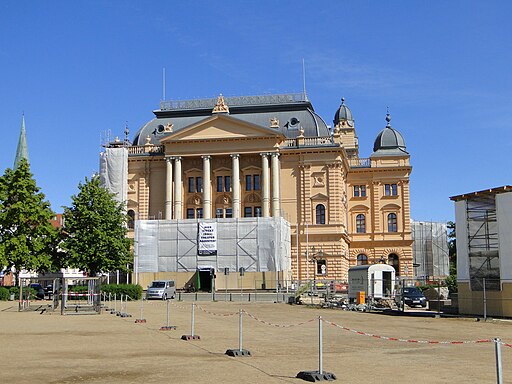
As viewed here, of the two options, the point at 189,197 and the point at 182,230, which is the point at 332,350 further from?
the point at 189,197

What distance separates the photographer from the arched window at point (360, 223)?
87.5 m

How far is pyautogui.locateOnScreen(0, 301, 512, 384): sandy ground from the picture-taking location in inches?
557

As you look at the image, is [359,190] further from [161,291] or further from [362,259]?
[161,291]

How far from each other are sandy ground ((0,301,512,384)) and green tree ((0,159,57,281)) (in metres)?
27.9

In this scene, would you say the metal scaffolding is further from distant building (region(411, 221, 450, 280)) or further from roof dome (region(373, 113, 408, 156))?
distant building (region(411, 221, 450, 280))

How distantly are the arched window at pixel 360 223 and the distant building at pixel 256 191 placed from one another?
14cm

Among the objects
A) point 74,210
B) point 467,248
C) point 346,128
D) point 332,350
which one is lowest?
point 332,350

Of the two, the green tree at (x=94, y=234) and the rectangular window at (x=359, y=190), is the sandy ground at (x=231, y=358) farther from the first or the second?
the rectangular window at (x=359, y=190)

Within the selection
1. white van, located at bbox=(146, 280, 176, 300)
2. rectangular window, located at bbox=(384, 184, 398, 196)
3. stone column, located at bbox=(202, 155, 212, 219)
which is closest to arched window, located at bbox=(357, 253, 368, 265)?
rectangular window, located at bbox=(384, 184, 398, 196)

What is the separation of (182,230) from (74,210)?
13905 millimetres

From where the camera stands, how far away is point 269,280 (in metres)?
70.2

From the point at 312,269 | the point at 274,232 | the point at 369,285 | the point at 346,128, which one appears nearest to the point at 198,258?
the point at 274,232

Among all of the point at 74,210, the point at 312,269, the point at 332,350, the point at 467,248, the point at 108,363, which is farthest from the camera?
the point at 312,269

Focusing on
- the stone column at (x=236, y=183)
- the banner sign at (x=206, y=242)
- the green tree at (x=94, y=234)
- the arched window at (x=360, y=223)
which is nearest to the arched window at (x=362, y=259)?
the arched window at (x=360, y=223)
